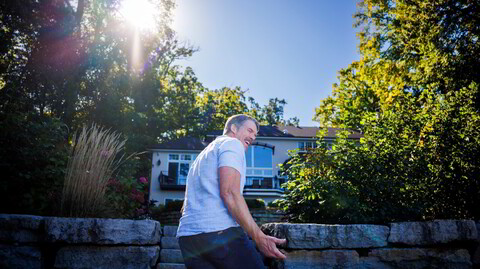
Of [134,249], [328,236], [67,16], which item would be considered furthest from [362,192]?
[67,16]

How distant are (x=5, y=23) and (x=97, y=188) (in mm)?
14687

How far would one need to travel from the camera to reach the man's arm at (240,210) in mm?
1579

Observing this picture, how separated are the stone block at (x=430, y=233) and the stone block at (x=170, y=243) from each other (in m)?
2.94

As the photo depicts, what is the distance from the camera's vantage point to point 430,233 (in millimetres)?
2973

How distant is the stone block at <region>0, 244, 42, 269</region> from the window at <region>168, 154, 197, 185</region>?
755 inches

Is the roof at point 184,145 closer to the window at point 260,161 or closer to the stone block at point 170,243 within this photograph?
the window at point 260,161

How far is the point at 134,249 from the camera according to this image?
9.61 feet

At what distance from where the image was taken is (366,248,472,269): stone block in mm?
2903

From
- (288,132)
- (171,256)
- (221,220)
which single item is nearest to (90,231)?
(171,256)

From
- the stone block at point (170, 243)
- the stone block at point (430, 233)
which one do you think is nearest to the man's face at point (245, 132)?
the stone block at point (430, 233)

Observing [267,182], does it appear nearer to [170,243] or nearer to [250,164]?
[250,164]

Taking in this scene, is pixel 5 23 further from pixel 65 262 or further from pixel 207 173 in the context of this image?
pixel 207 173

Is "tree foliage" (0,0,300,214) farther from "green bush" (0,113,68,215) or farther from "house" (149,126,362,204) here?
"green bush" (0,113,68,215)

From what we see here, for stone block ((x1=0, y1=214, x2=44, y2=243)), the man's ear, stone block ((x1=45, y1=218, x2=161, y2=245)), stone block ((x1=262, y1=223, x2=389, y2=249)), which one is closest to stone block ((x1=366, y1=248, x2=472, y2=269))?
stone block ((x1=262, y1=223, x2=389, y2=249))
